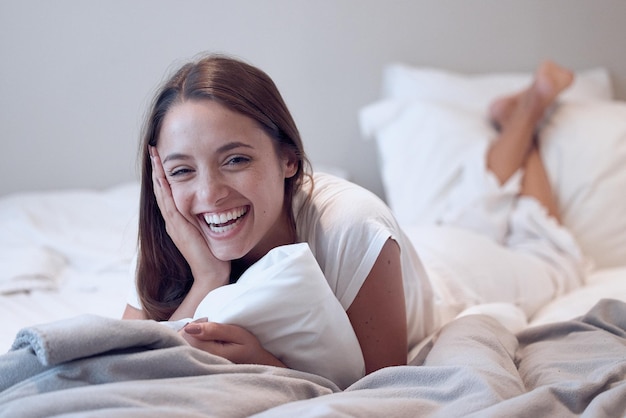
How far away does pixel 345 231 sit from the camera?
120cm

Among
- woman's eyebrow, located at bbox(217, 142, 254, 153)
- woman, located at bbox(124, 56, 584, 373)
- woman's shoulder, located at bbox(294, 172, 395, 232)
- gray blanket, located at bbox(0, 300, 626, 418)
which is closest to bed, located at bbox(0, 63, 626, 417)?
gray blanket, located at bbox(0, 300, 626, 418)

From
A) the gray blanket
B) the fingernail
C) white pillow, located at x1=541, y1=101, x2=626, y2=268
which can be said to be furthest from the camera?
white pillow, located at x1=541, y1=101, x2=626, y2=268

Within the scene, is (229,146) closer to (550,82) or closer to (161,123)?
(161,123)

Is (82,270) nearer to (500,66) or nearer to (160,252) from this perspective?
(160,252)

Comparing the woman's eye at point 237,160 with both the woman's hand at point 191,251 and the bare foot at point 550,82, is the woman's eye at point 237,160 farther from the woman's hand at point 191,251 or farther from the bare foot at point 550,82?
the bare foot at point 550,82

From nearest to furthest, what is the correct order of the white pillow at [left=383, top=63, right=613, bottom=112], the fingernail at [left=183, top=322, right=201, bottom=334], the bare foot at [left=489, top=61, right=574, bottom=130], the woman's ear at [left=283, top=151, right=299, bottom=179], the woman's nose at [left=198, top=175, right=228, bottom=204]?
1. the fingernail at [left=183, top=322, right=201, bottom=334]
2. the woman's nose at [left=198, top=175, right=228, bottom=204]
3. the woman's ear at [left=283, top=151, right=299, bottom=179]
4. the bare foot at [left=489, top=61, right=574, bottom=130]
5. the white pillow at [left=383, top=63, right=613, bottom=112]

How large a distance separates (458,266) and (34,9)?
5.30 feet

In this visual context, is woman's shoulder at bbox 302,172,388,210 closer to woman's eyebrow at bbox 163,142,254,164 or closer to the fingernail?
woman's eyebrow at bbox 163,142,254,164

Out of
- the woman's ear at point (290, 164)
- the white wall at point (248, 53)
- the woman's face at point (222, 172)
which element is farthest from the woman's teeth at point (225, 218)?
the white wall at point (248, 53)

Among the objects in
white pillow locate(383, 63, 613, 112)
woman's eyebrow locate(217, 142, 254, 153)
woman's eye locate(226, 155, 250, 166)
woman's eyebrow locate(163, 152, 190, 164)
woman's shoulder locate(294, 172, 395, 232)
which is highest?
woman's eyebrow locate(217, 142, 254, 153)

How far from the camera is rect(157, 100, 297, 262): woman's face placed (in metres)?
1.18

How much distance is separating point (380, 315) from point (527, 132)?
1.09 metres

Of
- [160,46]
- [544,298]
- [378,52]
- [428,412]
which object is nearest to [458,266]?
[544,298]

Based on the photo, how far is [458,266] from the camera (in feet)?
5.49
